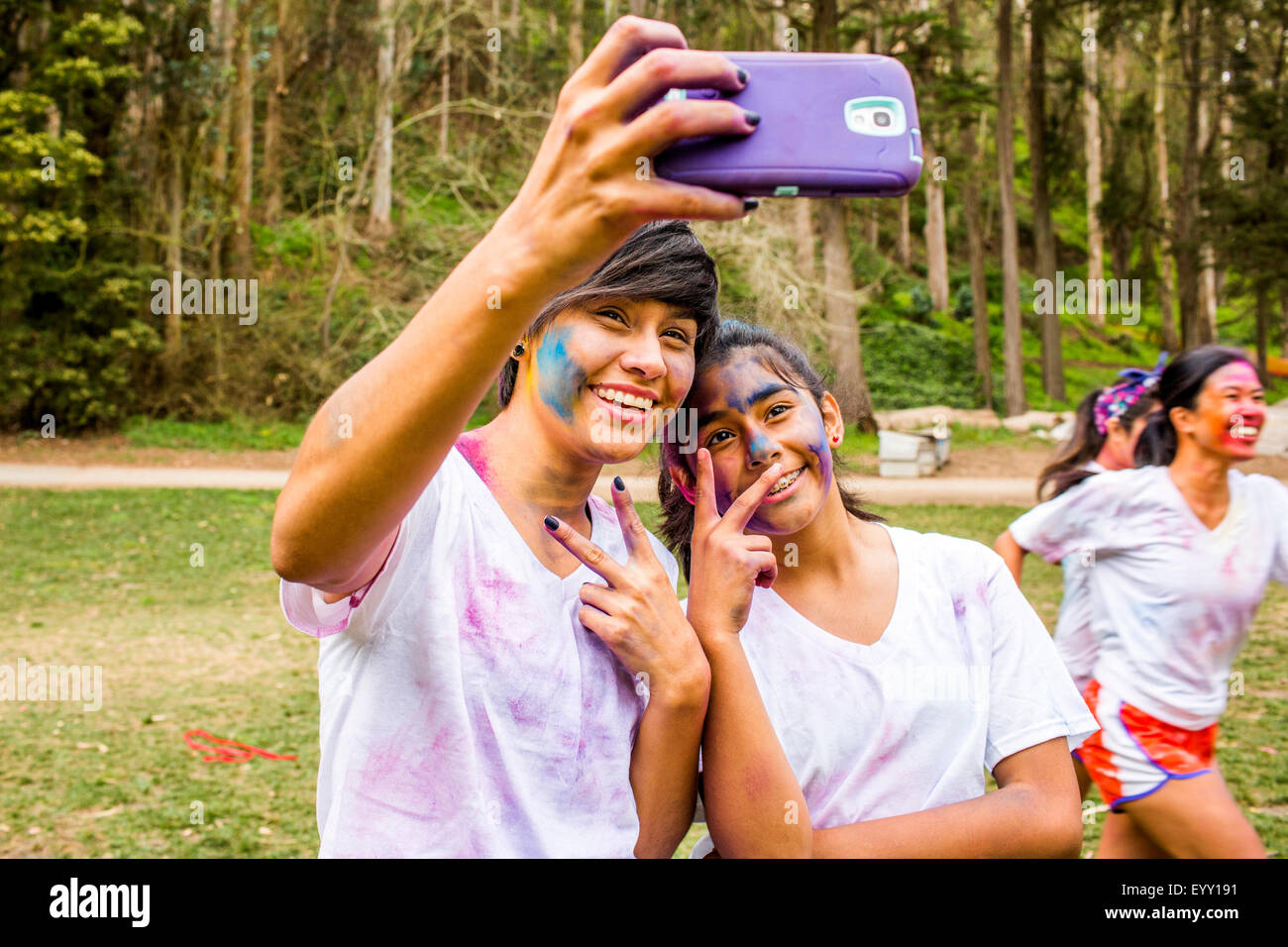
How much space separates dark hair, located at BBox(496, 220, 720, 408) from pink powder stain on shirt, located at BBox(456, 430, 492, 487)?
0.50 feet

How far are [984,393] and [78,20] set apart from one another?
2218 cm

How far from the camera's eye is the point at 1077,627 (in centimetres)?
417

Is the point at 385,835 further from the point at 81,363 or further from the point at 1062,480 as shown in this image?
the point at 81,363

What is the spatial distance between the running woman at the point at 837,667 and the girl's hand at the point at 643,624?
0.28 ft

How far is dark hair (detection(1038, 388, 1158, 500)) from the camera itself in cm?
466

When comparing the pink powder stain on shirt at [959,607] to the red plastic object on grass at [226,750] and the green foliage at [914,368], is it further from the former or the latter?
the green foliage at [914,368]

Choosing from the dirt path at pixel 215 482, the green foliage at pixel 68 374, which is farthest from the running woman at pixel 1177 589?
the green foliage at pixel 68 374

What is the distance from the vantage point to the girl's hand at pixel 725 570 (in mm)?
1849

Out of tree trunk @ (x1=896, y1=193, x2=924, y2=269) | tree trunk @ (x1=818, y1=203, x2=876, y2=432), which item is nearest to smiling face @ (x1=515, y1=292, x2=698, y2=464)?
tree trunk @ (x1=818, y1=203, x2=876, y2=432)

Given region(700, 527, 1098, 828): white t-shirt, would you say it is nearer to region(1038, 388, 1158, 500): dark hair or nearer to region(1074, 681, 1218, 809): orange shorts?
region(1074, 681, 1218, 809): orange shorts

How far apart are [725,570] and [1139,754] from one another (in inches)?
97.6

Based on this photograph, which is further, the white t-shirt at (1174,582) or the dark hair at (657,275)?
the white t-shirt at (1174,582)

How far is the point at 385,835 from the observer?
64.5 inches
